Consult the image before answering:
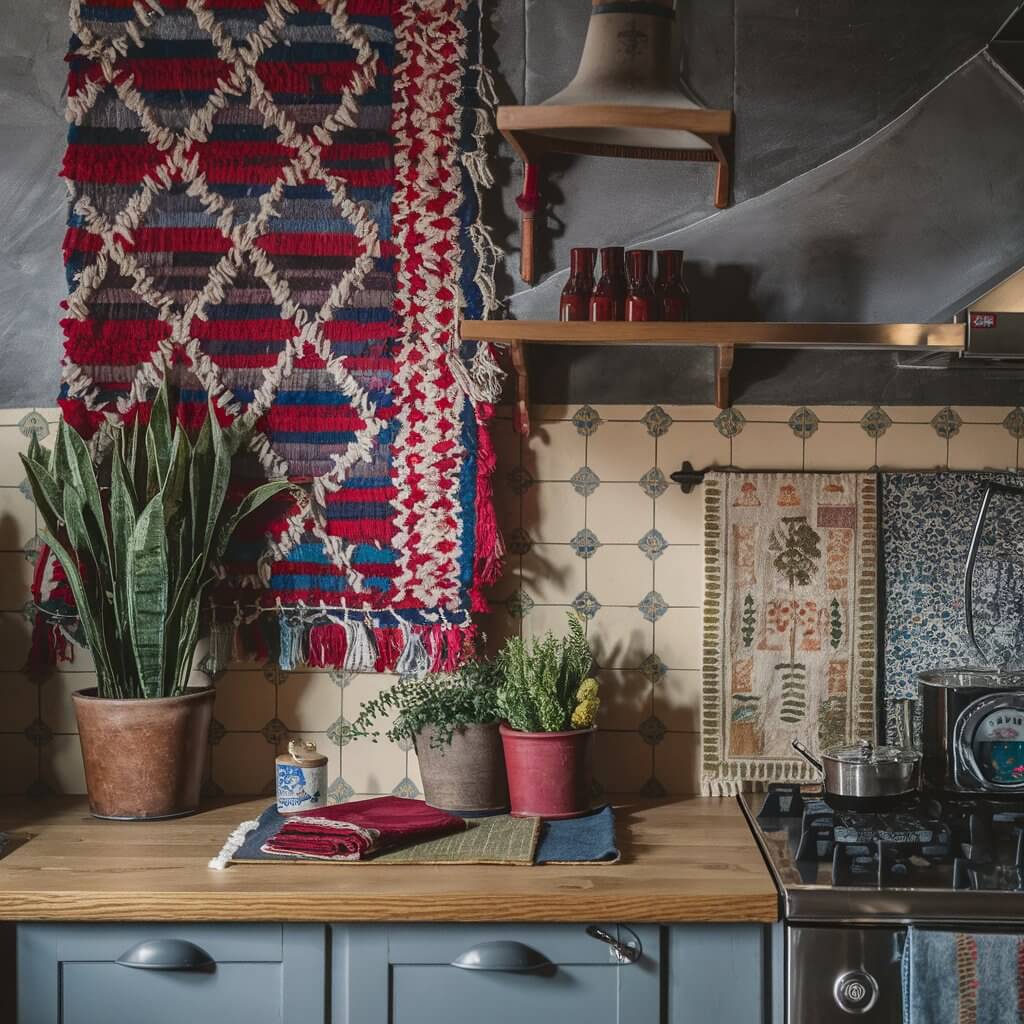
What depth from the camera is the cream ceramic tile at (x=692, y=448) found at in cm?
239

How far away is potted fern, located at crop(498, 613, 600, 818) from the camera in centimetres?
209

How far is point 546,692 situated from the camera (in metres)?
2.11

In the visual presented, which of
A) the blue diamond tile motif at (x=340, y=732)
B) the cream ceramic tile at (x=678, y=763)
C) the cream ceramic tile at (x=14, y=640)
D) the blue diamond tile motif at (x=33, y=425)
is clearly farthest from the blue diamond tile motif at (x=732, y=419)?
the cream ceramic tile at (x=14, y=640)

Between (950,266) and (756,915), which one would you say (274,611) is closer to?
(756,915)

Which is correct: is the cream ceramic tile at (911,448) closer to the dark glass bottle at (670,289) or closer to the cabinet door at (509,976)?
the dark glass bottle at (670,289)

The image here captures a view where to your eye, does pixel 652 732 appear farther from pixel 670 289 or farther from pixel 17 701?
pixel 17 701

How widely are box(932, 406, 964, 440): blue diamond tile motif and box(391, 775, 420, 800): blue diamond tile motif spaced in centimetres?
129

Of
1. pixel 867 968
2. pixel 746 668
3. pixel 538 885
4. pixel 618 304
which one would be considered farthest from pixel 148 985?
pixel 618 304

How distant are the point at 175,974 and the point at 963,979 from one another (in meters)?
1.18

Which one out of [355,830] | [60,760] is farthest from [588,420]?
[60,760]

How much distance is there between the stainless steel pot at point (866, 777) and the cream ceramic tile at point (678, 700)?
37 centimetres

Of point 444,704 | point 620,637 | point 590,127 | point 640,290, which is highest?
point 590,127

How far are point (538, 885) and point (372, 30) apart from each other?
166 centimetres

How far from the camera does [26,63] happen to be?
2.40 m
